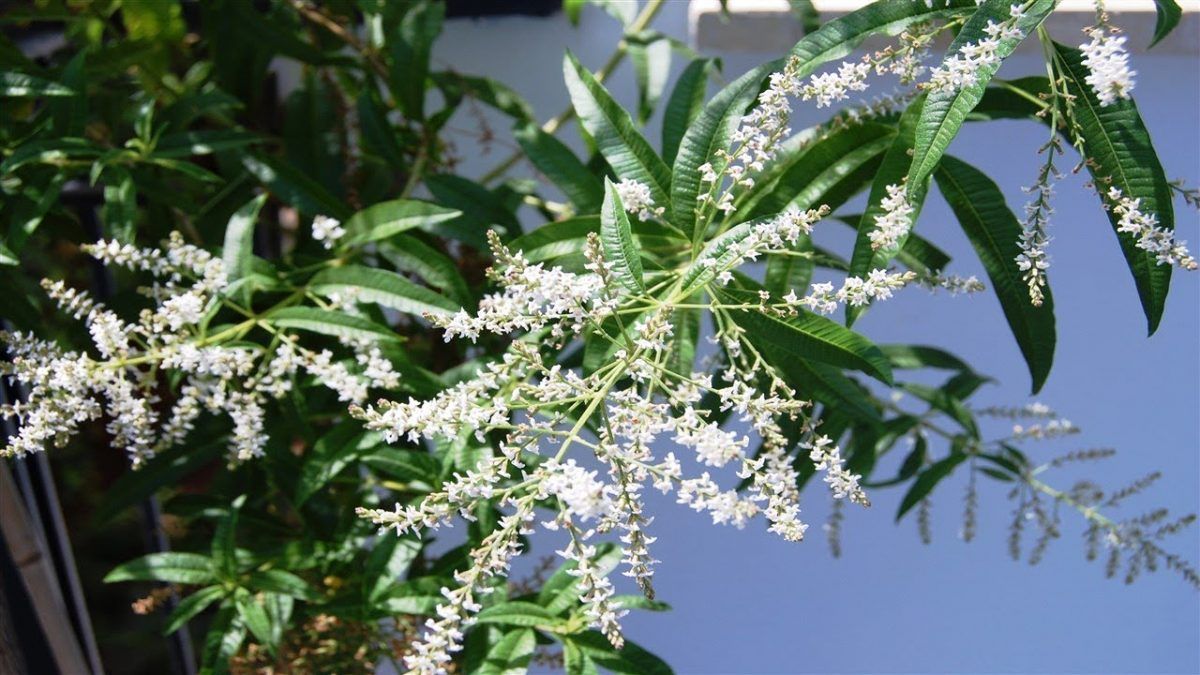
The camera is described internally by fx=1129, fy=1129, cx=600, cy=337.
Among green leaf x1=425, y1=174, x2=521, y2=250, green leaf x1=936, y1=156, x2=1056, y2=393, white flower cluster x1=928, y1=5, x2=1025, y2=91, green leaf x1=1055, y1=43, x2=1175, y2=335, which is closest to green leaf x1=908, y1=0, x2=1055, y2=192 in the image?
white flower cluster x1=928, y1=5, x2=1025, y2=91

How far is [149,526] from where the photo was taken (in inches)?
73.3

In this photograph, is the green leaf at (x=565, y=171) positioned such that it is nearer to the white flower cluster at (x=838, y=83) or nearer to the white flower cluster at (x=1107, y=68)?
the white flower cluster at (x=838, y=83)

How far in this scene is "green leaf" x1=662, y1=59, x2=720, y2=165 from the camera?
1.41 m

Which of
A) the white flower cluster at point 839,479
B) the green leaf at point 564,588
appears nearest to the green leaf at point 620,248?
the white flower cluster at point 839,479

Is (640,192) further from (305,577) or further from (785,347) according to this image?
(305,577)

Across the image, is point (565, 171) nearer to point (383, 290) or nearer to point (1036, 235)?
point (383, 290)

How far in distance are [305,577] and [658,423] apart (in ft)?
A: 2.98

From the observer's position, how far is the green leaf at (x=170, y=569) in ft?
4.90

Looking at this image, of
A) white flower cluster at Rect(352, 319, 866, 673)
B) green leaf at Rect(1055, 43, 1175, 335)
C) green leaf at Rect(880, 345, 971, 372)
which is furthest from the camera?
green leaf at Rect(880, 345, 971, 372)

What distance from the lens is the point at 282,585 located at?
151 cm

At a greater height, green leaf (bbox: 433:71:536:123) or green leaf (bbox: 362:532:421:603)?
green leaf (bbox: 433:71:536:123)

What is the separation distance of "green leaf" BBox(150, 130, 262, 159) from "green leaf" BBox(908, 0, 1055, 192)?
893mm

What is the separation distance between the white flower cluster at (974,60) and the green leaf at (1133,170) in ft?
0.40

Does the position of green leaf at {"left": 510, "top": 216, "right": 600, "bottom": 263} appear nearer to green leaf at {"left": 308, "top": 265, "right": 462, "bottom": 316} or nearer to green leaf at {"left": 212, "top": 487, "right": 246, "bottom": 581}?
green leaf at {"left": 308, "top": 265, "right": 462, "bottom": 316}
